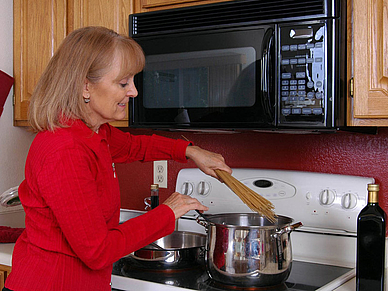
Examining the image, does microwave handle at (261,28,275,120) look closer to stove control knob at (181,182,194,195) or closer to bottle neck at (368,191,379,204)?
bottle neck at (368,191,379,204)

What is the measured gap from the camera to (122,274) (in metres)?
1.39

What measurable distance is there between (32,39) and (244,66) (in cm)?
102

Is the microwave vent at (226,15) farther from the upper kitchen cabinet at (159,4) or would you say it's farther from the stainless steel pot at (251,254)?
the stainless steel pot at (251,254)

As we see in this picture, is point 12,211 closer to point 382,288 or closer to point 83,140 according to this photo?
point 83,140

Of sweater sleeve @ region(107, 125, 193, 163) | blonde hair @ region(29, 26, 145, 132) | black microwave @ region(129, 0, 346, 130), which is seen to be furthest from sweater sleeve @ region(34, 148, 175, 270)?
black microwave @ region(129, 0, 346, 130)

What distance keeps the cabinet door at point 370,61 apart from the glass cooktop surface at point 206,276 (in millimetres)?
484

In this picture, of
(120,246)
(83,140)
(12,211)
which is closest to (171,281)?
(120,246)

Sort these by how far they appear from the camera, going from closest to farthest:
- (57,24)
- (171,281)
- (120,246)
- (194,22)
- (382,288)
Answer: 1. (120,246)
2. (382,288)
3. (171,281)
4. (194,22)
5. (57,24)

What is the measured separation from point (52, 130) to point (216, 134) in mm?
954

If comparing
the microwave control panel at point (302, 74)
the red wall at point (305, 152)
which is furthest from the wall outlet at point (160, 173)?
the microwave control panel at point (302, 74)

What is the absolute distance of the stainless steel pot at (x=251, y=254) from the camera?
1.23 meters

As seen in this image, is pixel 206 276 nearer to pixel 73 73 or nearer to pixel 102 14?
pixel 73 73

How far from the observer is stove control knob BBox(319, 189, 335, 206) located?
1559 mm

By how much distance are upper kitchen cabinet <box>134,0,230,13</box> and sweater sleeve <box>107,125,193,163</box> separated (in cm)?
46
